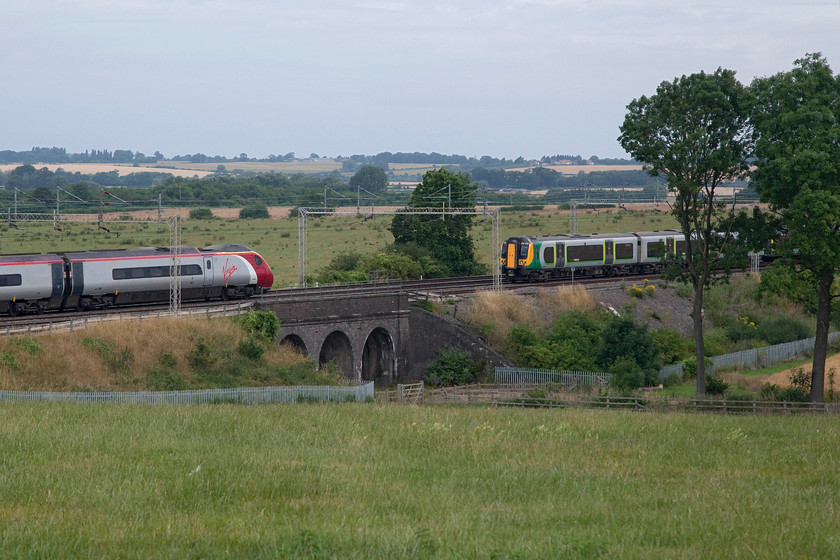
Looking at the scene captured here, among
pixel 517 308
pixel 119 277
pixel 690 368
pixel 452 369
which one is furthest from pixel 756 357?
pixel 119 277

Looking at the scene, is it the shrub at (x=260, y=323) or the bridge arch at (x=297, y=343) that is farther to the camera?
the bridge arch at (x=297, y=343)

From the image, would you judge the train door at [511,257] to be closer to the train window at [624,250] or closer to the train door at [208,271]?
the train window at [624,250]

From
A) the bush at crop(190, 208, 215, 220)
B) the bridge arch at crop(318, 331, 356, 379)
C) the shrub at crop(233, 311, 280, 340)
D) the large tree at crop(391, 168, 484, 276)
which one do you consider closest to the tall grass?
the bridge arch at crop(318, 331, 356, 379)

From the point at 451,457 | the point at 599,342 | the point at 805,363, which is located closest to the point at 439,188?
the point at 599,342

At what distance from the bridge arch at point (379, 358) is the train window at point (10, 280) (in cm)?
1790

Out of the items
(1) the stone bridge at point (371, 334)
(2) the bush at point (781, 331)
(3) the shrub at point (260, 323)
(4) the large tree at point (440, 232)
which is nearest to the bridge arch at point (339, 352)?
(1) the stone bridge at point (371, 334)

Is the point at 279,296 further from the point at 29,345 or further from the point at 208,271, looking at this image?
the point at 29,345

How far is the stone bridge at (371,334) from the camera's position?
46.3 meters

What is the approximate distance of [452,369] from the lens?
48.4m

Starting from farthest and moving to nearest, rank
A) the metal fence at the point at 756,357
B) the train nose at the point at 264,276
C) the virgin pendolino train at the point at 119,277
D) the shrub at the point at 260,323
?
the train nose at the point at 264,276 < the metal fence at the point at 756,357 < the shrub at the point at 260,323 < the virgin pendolino train at the point at 119,277

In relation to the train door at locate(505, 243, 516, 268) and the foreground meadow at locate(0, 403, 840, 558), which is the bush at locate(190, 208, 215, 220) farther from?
the foreground meadow at locate(0, 403, 840, 558)

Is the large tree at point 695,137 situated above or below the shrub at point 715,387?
above

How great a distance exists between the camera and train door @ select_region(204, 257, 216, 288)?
47531 millimetres

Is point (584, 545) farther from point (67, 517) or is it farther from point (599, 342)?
point (599, 342)
